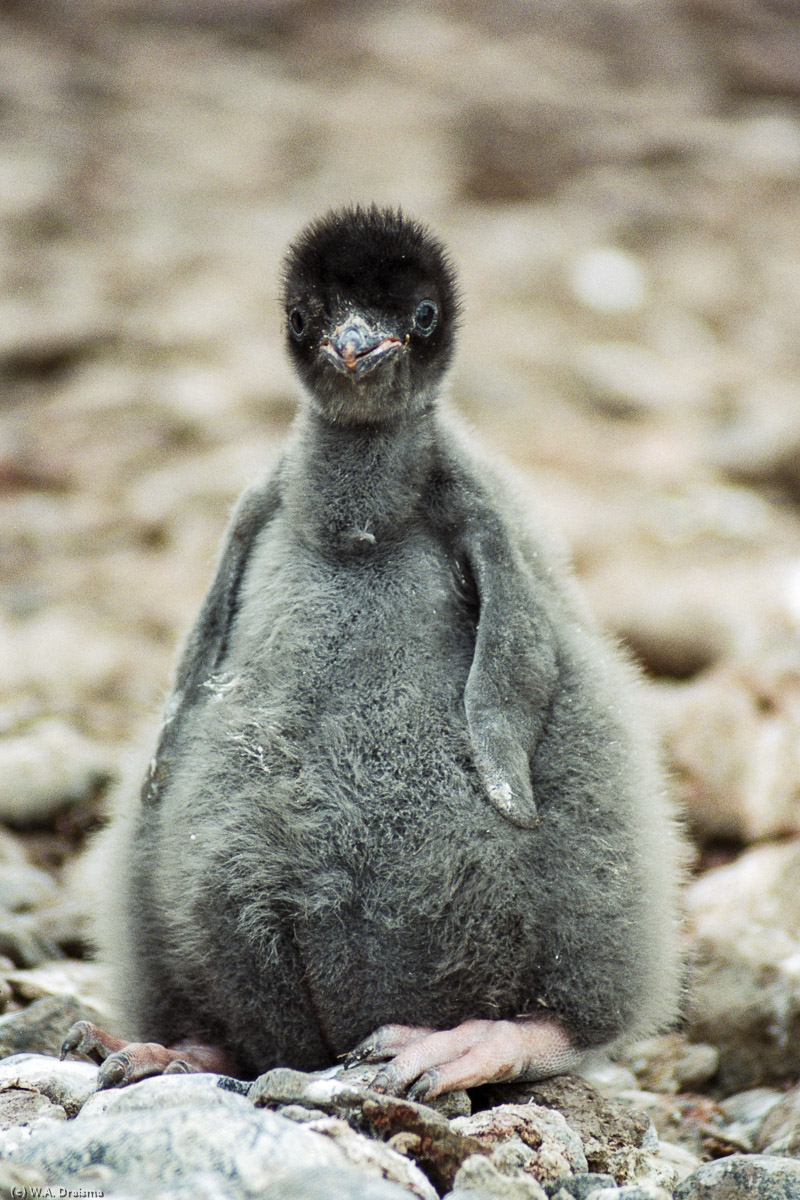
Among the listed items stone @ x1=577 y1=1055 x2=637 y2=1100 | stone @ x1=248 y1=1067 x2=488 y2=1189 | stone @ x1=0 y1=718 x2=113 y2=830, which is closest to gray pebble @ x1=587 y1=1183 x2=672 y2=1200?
stone @ x1=248 y1=1067 x2=488 y2=1189

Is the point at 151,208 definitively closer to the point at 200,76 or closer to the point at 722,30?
the point at 200,76

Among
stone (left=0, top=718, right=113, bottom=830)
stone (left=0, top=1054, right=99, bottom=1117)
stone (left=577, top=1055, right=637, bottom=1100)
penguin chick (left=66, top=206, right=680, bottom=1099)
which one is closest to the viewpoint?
stone (left=0, top=1054, right=99, bottom=1117)

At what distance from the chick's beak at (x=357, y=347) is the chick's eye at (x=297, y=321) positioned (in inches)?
4.1

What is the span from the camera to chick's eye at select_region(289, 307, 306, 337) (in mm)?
2162

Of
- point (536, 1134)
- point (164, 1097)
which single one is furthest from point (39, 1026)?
point (536, 1134)

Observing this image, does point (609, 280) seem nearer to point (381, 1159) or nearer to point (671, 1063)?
point (671, 1063)

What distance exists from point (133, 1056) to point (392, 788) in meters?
0.57

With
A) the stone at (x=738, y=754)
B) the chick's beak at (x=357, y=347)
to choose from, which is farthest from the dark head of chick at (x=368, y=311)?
the stone at (x=738, y=754)

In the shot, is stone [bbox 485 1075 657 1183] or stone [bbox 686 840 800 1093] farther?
stone [bbox 686 840 800 1093]

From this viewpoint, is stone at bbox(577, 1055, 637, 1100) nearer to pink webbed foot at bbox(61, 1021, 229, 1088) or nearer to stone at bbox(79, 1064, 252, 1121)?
pink webbed foot at bbox(61, 1021, 229, 1088)

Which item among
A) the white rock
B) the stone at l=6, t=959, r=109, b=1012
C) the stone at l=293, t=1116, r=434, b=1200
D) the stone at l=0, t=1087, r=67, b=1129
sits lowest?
the stone at l=6, t=959, r=109, b=1012

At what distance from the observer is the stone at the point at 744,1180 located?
5.49 ft

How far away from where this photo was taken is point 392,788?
2.04 m

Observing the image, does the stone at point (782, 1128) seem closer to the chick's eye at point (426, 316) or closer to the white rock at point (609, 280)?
the chick's eye at point (426, 316)
